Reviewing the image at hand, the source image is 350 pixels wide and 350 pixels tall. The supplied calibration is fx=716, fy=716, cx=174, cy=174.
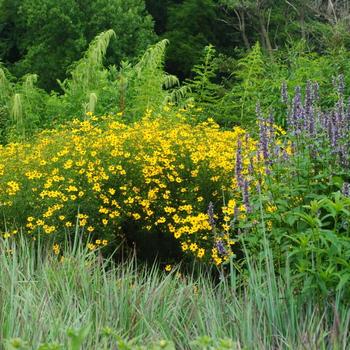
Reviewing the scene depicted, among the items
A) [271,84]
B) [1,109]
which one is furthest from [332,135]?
[1,109]

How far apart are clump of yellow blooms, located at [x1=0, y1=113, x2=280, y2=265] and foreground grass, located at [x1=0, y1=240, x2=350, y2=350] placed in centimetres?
166

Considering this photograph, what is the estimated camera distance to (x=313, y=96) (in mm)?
4059

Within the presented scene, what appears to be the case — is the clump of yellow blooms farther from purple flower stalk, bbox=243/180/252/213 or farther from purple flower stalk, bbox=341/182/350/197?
purple flower stalk, bbox=341/182/350/197

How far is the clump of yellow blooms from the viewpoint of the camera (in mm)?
5508

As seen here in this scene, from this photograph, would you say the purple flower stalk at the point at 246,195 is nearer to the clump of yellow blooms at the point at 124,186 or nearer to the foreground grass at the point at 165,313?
the foreground grass at the point at 165,313

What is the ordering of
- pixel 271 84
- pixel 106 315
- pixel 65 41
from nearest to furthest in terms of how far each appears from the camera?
pixel 106 315
pixel 271 84
pixel 65 41

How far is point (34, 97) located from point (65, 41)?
1421 cm

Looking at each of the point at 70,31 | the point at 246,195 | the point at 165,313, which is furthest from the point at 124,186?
the point at 70,31

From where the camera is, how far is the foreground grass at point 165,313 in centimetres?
283

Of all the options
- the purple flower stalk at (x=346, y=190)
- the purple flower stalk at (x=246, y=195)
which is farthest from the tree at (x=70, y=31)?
the purple flower stalk at (x=346, y=190)

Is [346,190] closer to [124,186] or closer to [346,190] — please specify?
[346,190]

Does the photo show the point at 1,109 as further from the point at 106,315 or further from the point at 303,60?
the point at 106,315

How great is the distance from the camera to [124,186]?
5.64 meters

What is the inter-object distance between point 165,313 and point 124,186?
2.39 metres
